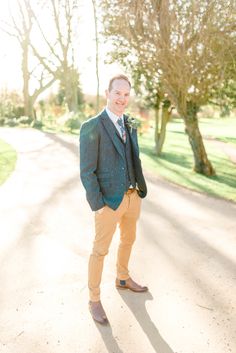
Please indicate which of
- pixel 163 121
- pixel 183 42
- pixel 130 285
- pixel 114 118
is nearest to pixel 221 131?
pixel 163 121

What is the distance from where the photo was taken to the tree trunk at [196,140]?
10719 mm

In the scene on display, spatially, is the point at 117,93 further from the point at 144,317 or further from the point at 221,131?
the point at 221,131

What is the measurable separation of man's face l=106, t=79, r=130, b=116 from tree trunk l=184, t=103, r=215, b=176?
7615 mm

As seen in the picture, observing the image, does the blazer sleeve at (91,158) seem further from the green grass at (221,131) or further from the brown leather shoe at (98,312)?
the green grass at (221,131)

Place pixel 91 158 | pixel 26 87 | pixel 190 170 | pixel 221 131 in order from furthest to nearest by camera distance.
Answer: pixel 26 87
pixel 221 131
pixel 190 170
pixel 91 158

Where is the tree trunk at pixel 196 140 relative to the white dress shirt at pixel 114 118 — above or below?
below

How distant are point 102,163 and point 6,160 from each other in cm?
885

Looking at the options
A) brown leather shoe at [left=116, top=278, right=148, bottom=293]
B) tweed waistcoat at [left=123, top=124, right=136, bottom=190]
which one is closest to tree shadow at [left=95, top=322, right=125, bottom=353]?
brown leather shoe at [left=116, top=278, right=148, bottom=293]

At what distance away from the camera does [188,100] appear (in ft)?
35.2

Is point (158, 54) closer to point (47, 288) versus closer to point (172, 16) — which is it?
point (172, 16)

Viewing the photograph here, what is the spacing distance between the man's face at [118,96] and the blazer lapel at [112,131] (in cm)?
10

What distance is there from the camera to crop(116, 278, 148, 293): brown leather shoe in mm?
3988

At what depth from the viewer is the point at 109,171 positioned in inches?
135

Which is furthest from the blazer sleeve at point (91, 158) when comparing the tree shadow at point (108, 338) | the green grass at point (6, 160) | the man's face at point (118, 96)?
the green grass at point (6, 160)
